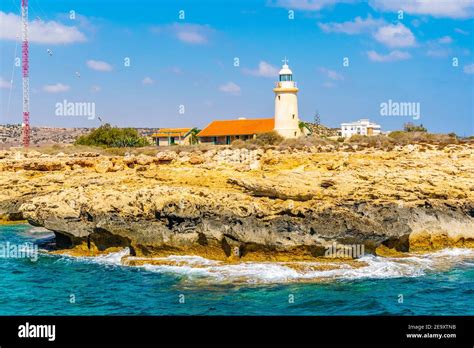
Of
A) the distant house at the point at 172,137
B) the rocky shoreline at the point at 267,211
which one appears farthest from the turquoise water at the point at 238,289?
the distant house at the point at 172,137

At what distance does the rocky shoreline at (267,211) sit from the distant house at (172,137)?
5457 cm

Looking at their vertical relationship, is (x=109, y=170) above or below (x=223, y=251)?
above

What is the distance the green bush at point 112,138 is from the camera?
2707 inches

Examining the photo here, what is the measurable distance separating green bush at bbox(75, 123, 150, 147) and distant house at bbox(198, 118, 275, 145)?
8074mm

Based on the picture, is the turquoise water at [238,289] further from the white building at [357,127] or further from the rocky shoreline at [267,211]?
the white building at [357,127]

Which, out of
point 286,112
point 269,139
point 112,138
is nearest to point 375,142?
point 269,139

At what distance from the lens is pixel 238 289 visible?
16688mm

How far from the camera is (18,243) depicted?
85.1 feet

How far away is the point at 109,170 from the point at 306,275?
58.5 ft

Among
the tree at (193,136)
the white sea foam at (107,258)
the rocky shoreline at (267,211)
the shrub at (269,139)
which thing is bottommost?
the white sea foam at (107,258)

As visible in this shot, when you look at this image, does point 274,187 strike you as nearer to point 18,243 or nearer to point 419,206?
point 419,206

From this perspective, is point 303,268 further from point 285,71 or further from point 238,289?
point 285,71
